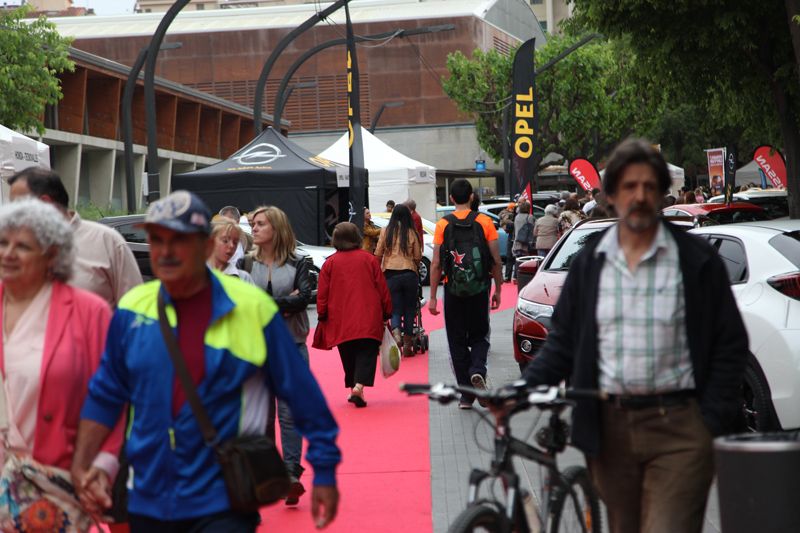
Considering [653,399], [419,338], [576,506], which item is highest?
[653,399]

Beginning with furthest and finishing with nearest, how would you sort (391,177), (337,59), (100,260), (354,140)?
1. (337,59)
2. (391,177)
3. (354,140)
4. (100,260)

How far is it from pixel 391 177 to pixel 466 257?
71.6ft

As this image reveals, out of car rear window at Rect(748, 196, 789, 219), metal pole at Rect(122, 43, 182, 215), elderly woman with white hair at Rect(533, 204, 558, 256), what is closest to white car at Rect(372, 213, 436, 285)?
elderly woman with white hair at Rect(533, 204, 558, 256)

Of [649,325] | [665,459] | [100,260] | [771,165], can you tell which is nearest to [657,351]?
[649,325]

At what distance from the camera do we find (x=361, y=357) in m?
11.2

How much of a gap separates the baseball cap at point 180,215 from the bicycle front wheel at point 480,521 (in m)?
1.17

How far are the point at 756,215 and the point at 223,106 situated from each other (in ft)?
144

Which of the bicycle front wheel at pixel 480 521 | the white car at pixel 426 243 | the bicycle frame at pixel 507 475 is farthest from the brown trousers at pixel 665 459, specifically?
the white car at pixel 426 243

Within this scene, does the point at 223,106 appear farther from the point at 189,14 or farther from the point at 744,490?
the point at 744,490

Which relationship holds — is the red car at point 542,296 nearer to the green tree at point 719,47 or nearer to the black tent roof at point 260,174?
the green tree at point 719,47

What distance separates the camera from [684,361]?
4.29m

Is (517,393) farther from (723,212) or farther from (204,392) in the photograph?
(723,212)

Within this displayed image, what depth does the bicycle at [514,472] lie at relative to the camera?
13.7 feet

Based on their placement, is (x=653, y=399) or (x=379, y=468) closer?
(x=653, y=399)
